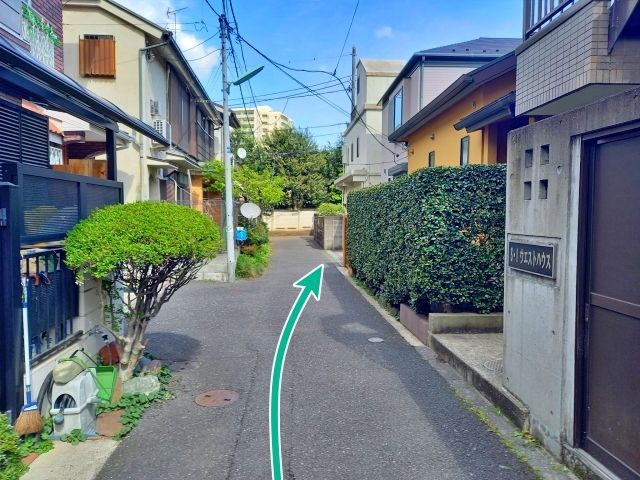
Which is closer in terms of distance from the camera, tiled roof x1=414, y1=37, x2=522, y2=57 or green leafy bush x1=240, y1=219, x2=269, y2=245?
tiled roof x1=414, y1=37, x2=522, y2=57

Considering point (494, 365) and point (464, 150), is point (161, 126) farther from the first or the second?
point (494, 365)

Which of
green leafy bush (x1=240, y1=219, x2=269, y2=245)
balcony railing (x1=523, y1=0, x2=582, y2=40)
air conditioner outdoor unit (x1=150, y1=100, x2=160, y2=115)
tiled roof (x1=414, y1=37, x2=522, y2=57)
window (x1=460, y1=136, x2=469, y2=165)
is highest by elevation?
tiled roof (x1=414, y1=37, x2=522, y2=57)

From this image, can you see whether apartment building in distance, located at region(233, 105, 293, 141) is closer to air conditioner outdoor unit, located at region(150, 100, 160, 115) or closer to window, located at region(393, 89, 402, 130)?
air conditioner outdoor unit, located at region(150, 100, 160, 115)

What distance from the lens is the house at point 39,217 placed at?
3398 millimetres

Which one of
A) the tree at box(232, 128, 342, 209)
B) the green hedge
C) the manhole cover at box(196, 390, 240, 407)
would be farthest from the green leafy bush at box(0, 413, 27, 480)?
the tree at box(232, 128, 342, 209)

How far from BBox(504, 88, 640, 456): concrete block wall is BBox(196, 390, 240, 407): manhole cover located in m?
2.71

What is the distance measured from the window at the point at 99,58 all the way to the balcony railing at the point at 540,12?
1135 cm

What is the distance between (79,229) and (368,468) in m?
3.32

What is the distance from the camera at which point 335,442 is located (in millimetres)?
3766

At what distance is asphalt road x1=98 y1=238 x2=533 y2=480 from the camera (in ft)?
11.1

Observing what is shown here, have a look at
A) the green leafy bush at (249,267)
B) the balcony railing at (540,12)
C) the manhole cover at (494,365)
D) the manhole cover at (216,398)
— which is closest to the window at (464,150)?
the balcony railing at (540,12)

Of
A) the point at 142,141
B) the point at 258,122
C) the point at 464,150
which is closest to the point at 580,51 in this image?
the point at 464,150

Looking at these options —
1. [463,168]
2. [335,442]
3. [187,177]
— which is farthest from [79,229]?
[187,177]

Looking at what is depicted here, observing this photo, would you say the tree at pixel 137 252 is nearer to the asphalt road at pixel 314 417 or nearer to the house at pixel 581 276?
the asphalt road at pixel 314 417
